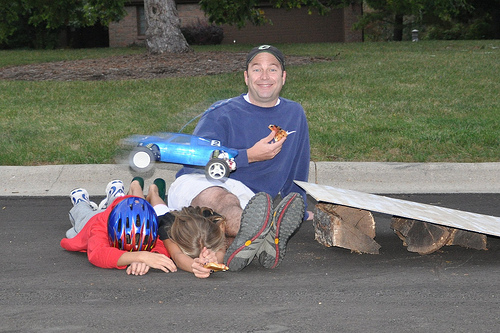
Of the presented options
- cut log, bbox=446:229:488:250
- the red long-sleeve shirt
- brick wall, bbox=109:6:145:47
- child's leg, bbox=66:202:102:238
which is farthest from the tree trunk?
brick wall, bbox=109:6:145:47

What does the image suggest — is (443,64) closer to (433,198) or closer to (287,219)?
(433,198)

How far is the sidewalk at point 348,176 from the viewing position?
7461 millimetres

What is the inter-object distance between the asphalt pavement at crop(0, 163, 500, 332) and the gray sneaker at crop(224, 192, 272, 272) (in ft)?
0.54

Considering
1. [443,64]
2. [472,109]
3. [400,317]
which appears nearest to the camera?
[400,317]

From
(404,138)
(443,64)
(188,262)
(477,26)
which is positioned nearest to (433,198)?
(404,138)

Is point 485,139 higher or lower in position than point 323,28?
lower

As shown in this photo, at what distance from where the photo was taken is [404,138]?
28.4ft

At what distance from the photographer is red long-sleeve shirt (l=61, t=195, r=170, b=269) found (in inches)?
186

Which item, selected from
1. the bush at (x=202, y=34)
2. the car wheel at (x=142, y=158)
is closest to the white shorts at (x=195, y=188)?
the car wheel at (x=142, y=158)

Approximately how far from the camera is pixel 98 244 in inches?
190

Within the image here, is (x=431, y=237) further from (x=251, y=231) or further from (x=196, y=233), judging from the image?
(x=196, y=233)

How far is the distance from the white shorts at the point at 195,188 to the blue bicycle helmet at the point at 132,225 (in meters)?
0.65

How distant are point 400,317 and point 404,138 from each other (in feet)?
16.6

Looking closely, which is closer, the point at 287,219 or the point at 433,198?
the point at 287,219
